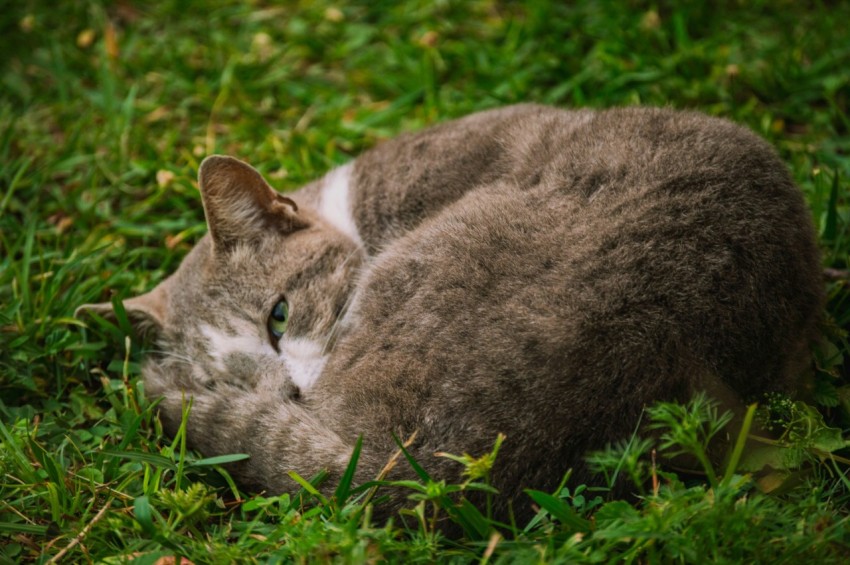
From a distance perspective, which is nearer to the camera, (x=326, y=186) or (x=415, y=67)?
(x=326, y=186)

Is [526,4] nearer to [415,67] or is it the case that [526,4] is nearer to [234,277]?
[415,67]

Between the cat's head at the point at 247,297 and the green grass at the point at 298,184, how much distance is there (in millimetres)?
207

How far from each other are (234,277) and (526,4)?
314 cm

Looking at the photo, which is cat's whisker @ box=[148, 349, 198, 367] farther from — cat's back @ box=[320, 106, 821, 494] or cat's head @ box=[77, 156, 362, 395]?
cat's back @ box=[320, 106, 821, 494]

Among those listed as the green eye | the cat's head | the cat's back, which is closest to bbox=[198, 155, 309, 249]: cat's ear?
the cat's head

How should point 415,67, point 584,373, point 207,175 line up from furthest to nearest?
point 415,67, point 207,175, point 584,373

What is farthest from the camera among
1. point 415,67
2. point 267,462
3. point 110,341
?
point 415,67

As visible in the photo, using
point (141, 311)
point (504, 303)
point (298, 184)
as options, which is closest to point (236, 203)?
point (141, 311)

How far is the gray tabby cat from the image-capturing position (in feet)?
8.29

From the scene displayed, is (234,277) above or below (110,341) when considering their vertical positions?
above

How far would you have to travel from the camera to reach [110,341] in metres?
3.72

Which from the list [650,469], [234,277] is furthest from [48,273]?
[650,469]

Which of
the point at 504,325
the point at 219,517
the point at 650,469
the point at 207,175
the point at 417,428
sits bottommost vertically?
the point at 219,517

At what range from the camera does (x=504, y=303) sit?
2.70 meters
